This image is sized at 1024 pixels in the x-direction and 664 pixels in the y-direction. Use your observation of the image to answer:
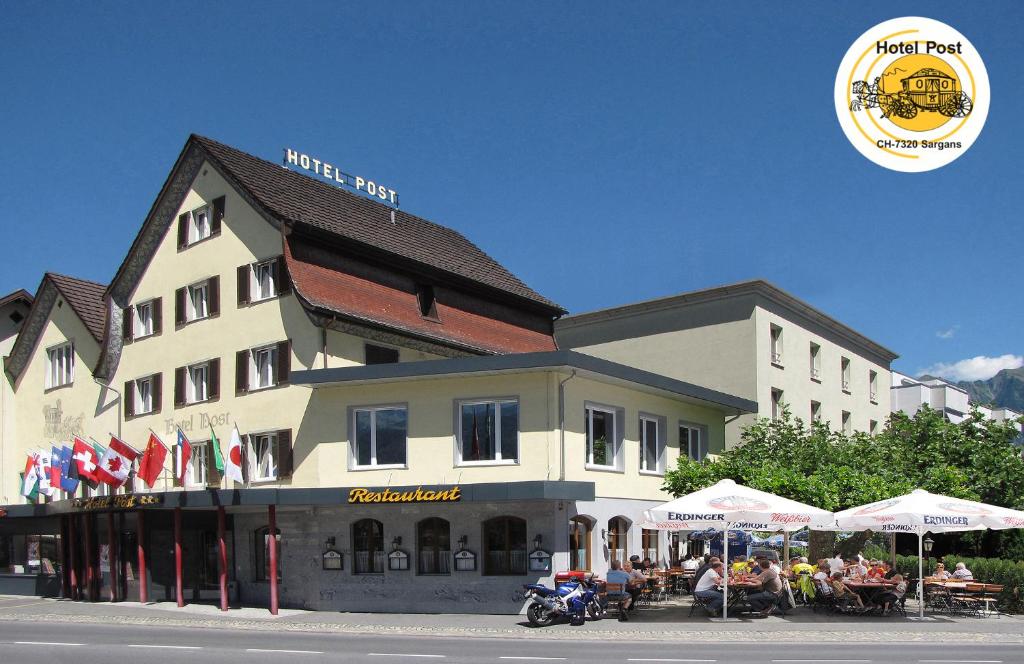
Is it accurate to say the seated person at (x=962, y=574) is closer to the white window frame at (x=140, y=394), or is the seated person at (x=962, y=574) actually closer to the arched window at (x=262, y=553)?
the arched window at (x=262, y=553)

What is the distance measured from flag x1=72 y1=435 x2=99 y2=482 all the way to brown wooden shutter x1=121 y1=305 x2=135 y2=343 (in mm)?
5018

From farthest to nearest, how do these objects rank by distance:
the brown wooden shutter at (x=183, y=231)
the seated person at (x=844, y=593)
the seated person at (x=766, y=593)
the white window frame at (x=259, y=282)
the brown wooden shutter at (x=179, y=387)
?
the brown wooden shutter at (x=183, y=231)
the brown wooden shutter at (x=179, y=387)
the white window frame at (x=259, y=282)
the seated person at (x=844, y=593)
the seated person at (x=766, y=593)

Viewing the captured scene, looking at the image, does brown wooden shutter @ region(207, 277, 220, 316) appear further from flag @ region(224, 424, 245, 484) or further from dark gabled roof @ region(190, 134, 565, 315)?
flag @ region(224, 424, 245, 484)

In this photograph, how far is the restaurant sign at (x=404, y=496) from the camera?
86.7ft

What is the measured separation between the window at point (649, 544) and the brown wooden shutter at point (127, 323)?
18887mm

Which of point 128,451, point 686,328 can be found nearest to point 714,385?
point 686,328

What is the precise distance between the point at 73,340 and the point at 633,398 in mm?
22807

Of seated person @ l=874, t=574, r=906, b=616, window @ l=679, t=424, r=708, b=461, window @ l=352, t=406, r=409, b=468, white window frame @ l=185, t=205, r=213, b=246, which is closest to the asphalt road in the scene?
seated person @ l=874, t=574, r=906, b=616

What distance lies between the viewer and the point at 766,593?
78.8 ft

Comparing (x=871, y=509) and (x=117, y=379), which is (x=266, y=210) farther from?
(x=871, y=509)

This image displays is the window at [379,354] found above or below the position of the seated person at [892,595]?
above

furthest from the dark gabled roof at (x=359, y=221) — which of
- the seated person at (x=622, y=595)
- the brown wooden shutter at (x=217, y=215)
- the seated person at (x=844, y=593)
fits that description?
the seated person at (x=844, y=593)

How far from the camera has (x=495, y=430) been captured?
91.4 feet

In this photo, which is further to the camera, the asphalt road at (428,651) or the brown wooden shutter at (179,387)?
the brown wooden shutter at (179,387)
